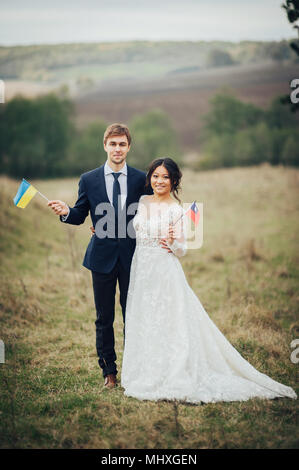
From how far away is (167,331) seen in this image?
4.33 metres

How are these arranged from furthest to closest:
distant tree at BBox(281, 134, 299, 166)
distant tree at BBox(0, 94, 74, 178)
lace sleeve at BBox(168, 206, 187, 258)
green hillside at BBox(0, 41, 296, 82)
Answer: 1. distant tree at BBox(0, 94, 74, 178)
2. green hillside at BBox(0, 41, 296, 82)
3. distant tree at BBox(281, 134, 299, 166)
4. lace sleeve at BBox(168, 206, 187, 258)

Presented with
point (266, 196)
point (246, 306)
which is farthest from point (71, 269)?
point (266, 196)

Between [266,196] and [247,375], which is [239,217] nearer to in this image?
[266,196]

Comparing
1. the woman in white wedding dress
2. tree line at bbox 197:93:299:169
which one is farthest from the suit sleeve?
tree line at bbox 197:93:299:169

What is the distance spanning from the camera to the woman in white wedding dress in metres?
4.23

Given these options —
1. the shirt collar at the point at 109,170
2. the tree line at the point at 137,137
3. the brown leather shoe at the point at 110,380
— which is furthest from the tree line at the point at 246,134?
the brown leather shoe at the point at 110,380

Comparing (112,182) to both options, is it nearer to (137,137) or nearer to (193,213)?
(193,213)

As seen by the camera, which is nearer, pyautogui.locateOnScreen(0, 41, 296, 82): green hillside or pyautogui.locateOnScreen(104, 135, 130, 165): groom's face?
pyautogui.locateOnScreen(104, 135, 130, 165): groom's face

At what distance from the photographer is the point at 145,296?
4.39 meters

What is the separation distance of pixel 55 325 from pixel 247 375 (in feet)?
10.9

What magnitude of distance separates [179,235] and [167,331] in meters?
0.99

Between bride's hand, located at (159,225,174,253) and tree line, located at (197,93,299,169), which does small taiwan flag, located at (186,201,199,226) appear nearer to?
bride's hand, located at (159,225,174,253)

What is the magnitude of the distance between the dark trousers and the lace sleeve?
22.4 inches

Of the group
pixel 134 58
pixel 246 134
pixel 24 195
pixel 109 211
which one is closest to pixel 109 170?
pixel 109 211
